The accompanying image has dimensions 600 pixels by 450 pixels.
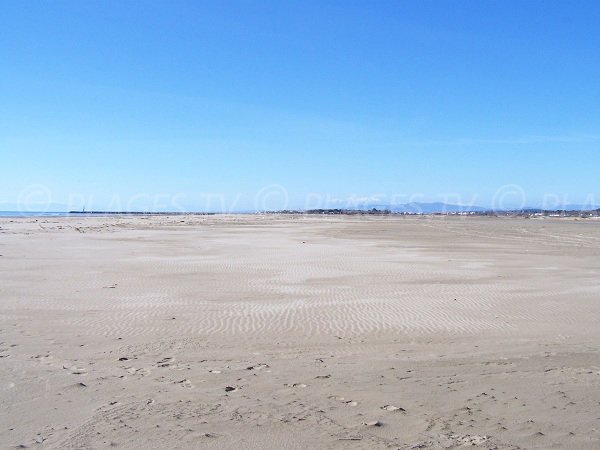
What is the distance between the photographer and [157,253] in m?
23.6

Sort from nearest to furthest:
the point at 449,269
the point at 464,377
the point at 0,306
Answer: the point at 464,377 → the point at 0,306 → the point at 449,269

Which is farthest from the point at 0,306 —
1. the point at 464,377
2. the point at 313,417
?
the point at 464,377

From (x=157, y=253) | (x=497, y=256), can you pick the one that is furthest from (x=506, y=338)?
(x=157, y=253)

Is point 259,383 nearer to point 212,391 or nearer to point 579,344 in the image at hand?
point 212,391

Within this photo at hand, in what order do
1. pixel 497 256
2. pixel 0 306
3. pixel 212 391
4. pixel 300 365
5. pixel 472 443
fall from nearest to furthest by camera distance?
pixel 472 443 < pixel 212 391 < pixel 300 365 < pixel 0 306 < pixel 497 256

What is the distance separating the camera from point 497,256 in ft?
75.7

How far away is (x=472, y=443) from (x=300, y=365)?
292 cm

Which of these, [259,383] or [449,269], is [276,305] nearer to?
[259,383]

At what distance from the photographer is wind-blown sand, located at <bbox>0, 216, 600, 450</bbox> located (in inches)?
204

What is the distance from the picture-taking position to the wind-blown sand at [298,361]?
204 inches

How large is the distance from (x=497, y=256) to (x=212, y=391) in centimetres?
1951

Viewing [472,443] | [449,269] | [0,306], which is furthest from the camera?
[449,269]

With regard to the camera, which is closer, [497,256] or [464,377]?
[464,377]

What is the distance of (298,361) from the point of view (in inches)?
297
